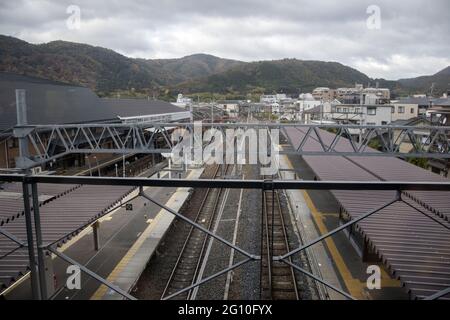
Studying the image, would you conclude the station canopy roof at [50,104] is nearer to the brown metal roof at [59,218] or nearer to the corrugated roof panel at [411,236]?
the brown metal roof at [59,218]

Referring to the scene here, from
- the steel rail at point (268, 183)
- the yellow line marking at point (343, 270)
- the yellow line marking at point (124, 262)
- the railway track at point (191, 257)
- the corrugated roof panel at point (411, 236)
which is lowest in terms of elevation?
the railway track at point (191, 257)

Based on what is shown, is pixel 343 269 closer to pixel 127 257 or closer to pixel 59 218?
pixel 127 257

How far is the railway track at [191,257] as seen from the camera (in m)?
6.80

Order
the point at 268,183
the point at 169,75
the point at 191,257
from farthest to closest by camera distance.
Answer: the point at 169,75
the point at 191,257
the point at 268,183

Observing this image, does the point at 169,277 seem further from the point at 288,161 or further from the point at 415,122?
the point at 415,122

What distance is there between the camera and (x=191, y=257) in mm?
8148

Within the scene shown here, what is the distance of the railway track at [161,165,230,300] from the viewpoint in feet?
22.3

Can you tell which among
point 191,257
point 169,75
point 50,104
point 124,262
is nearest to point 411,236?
point 191,257

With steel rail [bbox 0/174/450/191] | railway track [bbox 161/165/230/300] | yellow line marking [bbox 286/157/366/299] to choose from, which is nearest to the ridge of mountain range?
railway track [bbox 161/165/230/300]

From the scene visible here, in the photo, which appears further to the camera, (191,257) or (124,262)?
(191,257)

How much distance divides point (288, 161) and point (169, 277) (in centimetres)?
1615

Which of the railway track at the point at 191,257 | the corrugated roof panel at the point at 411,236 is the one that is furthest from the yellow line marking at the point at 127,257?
the corrugated roof panel at the point at 411,236

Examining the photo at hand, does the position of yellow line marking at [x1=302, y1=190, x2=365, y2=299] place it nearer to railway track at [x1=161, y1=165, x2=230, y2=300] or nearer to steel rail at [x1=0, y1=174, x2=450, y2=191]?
railway track at [x1=161, y1=165, x2=230, y2=300]
